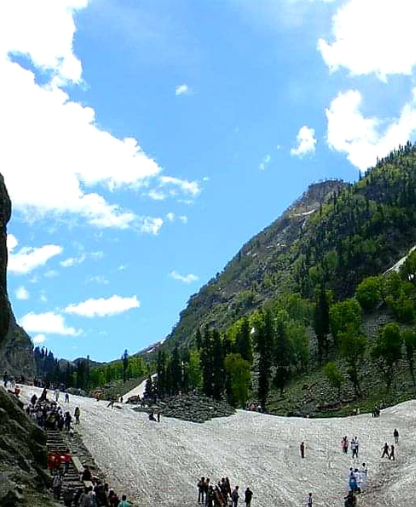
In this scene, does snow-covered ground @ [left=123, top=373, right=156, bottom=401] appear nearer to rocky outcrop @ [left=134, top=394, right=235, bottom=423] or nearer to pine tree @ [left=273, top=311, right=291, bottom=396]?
pine tree @ [left=273, top=311, right=291, bottom=396]

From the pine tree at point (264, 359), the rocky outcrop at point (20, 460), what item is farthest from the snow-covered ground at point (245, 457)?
the pine tree at point (264, 359)

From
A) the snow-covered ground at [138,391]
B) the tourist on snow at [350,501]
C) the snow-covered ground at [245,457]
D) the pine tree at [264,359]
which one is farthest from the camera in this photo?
the snow-covered ground at [138,391]

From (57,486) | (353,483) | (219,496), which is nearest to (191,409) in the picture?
(353,483)

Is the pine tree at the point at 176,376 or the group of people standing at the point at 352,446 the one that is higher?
the pine tree at the point at 176,376

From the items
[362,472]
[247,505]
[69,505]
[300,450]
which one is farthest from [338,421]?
[69,505]

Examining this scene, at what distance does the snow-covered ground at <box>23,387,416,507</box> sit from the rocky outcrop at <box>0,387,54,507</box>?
11.1 m

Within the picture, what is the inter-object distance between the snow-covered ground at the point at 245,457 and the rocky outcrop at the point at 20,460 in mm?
11128

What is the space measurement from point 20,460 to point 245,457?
3086cm

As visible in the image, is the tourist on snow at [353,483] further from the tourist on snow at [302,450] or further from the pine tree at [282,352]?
the pine tree at [282,352]

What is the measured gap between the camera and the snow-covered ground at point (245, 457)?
40.2 meters

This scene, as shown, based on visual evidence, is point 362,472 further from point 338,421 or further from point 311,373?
point 311,373

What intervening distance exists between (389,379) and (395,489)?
58520 millimetres

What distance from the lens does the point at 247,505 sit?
121ft

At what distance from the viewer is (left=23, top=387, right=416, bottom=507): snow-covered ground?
132 ft
